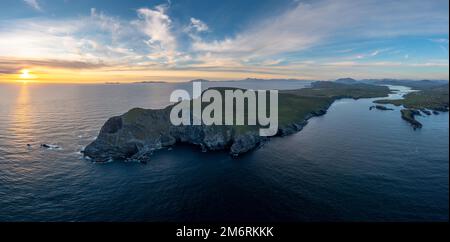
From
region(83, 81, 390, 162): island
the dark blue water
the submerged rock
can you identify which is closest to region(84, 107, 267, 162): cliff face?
region(83, 81, 390, 162): island

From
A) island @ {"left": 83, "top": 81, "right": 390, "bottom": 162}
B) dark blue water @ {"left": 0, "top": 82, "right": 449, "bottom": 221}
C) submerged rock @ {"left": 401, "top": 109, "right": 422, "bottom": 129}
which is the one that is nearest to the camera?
dark blue water @ {"left": 0, "top": 82, "right": 449, "bottom": 221}

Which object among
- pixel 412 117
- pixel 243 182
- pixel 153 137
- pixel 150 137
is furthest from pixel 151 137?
pixel 412 117

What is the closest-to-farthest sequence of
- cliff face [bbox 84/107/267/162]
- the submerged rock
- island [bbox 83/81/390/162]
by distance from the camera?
1. island [bbox 83/81/390/162]
2. cliff face [bbox 84/107/267/162]
3. the submerged rock

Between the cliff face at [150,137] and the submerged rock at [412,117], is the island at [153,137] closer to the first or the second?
the cliff face at [150,137]

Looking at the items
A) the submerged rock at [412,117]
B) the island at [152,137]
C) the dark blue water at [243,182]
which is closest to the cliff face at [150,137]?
the island at [152,137]

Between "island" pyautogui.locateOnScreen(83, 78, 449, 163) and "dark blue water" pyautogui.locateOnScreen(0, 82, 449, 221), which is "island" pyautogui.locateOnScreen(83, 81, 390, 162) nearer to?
"island" pyautogui.locateOnScreen(83, 78, 449, 163)

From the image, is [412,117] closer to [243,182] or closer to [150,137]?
[243,182]

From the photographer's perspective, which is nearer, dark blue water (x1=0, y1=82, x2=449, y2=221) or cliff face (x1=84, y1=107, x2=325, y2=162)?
dark blue water (x1=0, y1=82, x2=449, y2=221)
